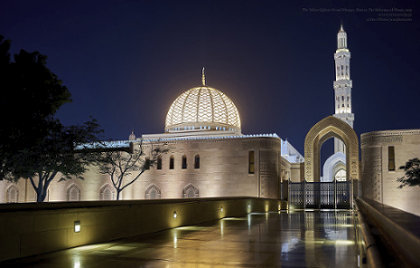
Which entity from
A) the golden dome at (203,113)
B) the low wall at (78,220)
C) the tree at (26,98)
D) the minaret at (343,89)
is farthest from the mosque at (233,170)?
the low wall at (78,220)

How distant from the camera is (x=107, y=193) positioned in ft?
108

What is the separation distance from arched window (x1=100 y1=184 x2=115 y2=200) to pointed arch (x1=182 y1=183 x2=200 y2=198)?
563cm

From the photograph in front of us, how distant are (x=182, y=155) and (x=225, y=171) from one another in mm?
3403

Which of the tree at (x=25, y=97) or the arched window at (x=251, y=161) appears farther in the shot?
the arched window at (x=251, y=161)

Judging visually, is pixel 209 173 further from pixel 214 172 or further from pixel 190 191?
pixel 190 191

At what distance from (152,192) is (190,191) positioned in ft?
9.71

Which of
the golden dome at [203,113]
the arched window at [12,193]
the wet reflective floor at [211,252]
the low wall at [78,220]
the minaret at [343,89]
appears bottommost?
the arched window at [12,193]

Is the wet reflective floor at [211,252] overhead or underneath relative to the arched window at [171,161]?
underneath

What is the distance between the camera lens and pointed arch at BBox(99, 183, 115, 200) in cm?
3266

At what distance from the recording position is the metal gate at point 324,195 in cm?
2748

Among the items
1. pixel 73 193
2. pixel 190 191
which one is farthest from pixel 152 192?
pixel 73 193

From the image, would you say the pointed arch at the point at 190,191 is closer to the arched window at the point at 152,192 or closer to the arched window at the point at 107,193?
the arched window at the point at 152,192

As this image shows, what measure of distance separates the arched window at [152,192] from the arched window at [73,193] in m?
5.91

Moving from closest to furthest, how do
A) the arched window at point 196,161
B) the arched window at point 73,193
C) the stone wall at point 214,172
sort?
1. the stone wall at point 214,172
2. the arched window at point 196,161
3. the arched window at point 73,193
